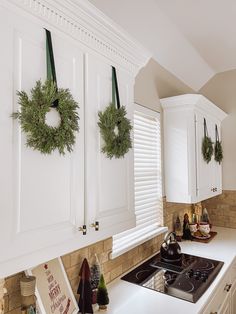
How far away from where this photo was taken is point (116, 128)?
4.40 feet

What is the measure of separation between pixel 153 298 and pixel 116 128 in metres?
1.07

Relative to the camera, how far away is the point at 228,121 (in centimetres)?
331

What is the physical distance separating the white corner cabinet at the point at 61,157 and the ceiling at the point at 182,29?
0.55m

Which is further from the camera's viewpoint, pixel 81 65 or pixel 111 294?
pixel 111 294

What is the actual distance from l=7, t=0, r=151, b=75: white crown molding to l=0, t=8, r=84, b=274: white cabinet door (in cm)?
5

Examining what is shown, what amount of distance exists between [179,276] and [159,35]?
1896 millimetres

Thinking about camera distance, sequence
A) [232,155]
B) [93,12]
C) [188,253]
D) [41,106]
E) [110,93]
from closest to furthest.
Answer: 1. [41,106]
2. [93,12]
3. [110,93]
4. [188,253]
5. [232,155]

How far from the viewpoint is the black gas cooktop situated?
1649mm

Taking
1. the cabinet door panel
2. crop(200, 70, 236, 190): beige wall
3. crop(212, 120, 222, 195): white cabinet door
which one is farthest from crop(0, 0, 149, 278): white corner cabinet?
crop(200, 70, 236, 190): beige wall

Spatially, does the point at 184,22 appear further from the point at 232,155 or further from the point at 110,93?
the point at 232,155

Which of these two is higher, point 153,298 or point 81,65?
point 81,65

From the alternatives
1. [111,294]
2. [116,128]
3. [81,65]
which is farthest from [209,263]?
[81,65]

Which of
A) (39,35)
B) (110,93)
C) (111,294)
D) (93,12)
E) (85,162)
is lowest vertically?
(111,294)

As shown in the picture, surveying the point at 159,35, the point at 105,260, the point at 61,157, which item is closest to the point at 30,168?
the point at 61,157
